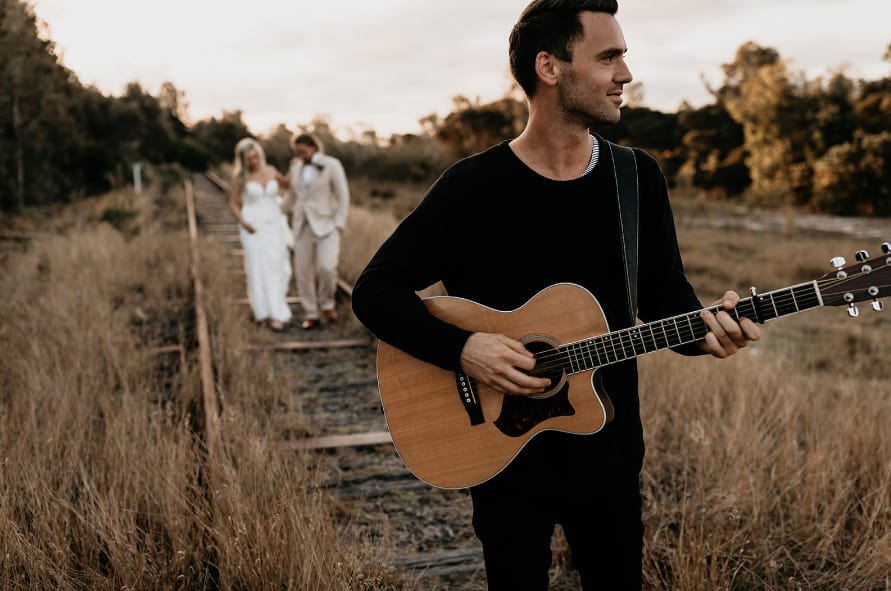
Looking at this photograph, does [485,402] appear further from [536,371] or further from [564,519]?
[564,519]

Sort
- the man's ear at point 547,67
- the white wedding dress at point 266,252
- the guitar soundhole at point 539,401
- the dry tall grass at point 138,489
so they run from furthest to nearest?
the white wedding dress at point 266,252 → the dry tall grass at point 138,489 → the guitar soundhole at point 539,401 → the man's ear at point 547,67

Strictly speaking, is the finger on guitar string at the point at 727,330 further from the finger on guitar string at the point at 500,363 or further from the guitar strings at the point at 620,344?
the finger on guitar string at the point at 500,363

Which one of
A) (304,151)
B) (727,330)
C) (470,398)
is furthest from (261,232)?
(727,330)

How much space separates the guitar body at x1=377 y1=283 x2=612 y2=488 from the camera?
6.45 ft

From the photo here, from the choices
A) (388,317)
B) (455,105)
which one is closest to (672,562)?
(388,317)

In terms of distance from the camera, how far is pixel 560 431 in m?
1.96

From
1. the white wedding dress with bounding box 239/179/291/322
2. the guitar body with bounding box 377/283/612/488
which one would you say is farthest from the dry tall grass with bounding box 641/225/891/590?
the white wedding dress with bounding box 239/179/291/322

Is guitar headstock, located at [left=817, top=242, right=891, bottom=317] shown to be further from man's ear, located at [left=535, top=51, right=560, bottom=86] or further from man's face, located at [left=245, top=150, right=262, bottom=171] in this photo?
man's face, located at [left=245, top=150, right=262, bottom=171]

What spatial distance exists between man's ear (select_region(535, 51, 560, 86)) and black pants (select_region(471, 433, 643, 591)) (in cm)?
102

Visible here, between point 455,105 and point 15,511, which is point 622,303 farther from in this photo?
point 455,105

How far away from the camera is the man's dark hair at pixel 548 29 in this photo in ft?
6.00

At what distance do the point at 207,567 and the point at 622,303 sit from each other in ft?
6.44

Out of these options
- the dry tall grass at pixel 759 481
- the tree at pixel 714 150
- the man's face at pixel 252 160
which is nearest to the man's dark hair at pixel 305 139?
the man's face at pixel 252 160

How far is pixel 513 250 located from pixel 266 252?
7.01m
